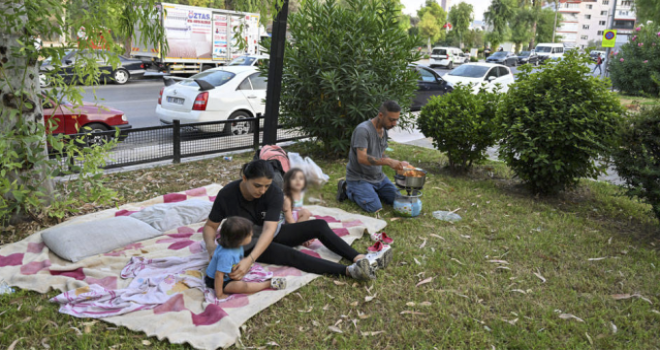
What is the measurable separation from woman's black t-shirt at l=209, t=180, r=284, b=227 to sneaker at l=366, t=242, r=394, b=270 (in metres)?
0.95

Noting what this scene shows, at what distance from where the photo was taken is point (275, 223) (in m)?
4.52

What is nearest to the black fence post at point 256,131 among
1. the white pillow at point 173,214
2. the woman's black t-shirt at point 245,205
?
the white pillow at point 173,214

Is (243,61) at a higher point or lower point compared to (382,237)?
higher

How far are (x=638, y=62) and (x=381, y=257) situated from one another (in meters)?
22.3

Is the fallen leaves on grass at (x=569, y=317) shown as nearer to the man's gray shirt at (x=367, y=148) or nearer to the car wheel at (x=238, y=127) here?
the man's gray shirt at (x=367, y=148)

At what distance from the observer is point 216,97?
10.6 metres

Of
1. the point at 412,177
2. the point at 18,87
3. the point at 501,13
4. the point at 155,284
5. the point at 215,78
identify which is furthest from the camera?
the point at 501,13

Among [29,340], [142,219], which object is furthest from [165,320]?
[142,219]

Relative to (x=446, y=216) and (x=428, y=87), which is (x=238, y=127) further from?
(x=428, y=87)

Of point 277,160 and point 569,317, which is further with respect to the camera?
point 277,160

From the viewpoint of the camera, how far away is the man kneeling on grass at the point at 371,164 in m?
6.35

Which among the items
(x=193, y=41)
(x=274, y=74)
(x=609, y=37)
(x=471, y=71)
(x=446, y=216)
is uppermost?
(x=609, y=37)

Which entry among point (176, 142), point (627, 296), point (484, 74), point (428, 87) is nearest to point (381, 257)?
point (627, 296)

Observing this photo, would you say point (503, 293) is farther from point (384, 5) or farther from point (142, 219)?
point (384, 5)
